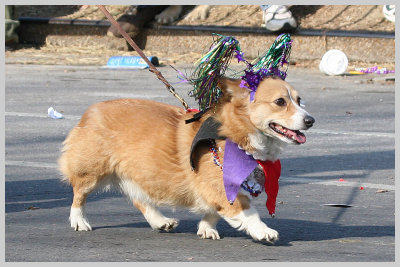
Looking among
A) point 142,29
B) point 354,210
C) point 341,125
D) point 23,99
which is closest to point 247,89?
point 354,210

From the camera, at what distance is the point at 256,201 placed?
689 centimetres

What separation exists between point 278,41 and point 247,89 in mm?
386

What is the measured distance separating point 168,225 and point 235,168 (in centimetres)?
83

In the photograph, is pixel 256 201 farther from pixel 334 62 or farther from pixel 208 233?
pixel 334 62

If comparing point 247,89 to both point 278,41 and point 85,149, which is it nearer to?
point 278,41

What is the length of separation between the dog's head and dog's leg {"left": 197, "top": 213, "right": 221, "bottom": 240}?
0.74m

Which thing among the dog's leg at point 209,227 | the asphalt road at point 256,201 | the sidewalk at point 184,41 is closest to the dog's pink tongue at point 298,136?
the asphalt road at point 256,201

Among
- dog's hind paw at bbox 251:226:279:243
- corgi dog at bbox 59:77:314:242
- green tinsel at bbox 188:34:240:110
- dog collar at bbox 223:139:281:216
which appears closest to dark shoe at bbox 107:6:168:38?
corgi dog at bbox 59:77:314:242

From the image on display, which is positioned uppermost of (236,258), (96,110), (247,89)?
(247,89)

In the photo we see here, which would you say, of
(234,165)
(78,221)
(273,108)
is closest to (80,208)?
(78,221)

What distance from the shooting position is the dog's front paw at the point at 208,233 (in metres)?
5.66

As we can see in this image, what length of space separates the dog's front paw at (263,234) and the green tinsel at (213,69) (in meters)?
0.84

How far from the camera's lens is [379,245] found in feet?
17.9

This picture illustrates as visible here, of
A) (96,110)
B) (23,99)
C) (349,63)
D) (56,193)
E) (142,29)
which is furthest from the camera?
(142,29)
